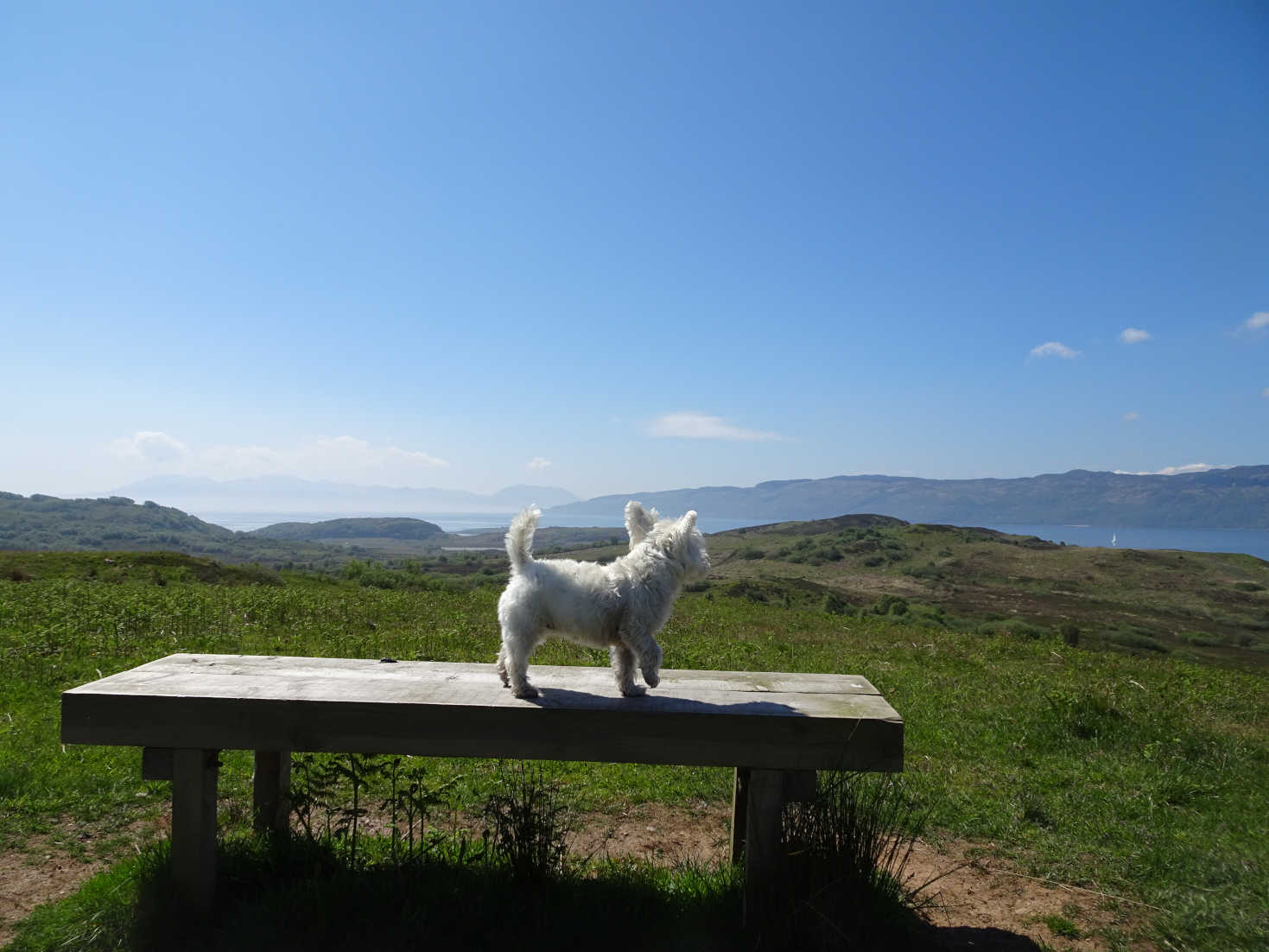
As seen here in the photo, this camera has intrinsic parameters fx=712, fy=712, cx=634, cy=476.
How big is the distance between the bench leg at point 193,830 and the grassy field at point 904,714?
64 cm

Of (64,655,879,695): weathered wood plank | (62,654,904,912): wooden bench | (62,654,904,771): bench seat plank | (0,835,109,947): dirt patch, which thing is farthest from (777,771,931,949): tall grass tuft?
(0,835,109,947): dirt patch

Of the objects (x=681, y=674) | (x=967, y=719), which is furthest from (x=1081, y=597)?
(x=681, y=674)

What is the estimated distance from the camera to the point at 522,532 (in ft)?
14.8

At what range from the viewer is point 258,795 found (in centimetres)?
526

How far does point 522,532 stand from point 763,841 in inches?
94.5

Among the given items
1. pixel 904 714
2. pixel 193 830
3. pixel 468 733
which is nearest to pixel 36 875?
pixel 193 830

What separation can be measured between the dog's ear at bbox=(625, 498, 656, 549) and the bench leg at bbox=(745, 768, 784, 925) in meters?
1.64

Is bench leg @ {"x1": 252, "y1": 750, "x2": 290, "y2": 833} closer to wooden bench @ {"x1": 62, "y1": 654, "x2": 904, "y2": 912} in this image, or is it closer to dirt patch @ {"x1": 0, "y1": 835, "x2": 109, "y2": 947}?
wooden bench @ {"x1": 62, "y1": 654, "x2": 904, "y2": 912}

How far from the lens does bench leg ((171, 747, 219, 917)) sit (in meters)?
4.36

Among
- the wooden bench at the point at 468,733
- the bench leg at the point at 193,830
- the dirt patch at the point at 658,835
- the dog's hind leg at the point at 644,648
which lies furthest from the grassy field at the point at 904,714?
the dog's hind leg at the point at 644,648

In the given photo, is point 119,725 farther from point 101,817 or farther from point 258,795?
point 101,817

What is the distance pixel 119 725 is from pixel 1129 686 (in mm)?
14434

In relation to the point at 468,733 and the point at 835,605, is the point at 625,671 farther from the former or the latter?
the point at 835,605

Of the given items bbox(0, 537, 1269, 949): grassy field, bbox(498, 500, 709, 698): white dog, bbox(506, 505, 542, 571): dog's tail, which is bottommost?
bbox(0, 537, 1269, 949): grassy field
